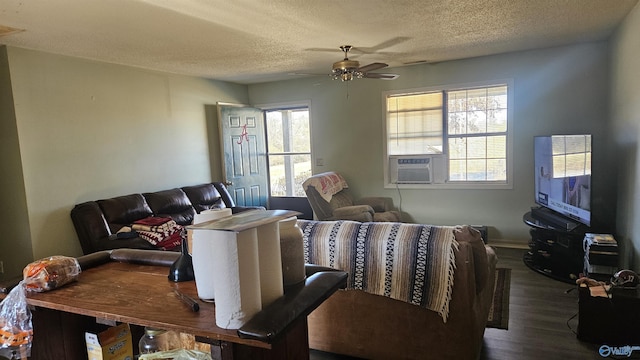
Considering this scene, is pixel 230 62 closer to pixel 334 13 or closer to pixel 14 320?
pixel 334 13

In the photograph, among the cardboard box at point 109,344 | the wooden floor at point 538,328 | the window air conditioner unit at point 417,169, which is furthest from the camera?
the window air conditioner unit at point 417,169

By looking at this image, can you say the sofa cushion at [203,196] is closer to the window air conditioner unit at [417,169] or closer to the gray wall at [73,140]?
the gray wall at [73,140]

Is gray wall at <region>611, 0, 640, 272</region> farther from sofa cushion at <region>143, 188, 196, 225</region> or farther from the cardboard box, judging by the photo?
sofa cushion at <region>143, 188, 196, 225</region>

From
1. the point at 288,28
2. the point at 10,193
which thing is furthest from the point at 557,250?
the point at 10,193

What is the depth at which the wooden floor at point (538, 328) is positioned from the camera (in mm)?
2477

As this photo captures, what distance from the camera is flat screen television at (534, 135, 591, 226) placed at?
11.4 feet

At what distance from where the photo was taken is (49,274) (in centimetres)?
139

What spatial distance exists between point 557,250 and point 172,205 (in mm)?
4298

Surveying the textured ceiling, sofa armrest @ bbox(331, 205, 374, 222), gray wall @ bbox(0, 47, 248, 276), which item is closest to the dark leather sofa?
gray wall @ bbox(0, 47, 248, 276)

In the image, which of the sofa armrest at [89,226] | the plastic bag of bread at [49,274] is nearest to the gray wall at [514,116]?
the sofa armrest at [89,226]

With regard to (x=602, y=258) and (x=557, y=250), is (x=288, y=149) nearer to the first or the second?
(x=557, y=250)

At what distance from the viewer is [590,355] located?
2439 millimetres

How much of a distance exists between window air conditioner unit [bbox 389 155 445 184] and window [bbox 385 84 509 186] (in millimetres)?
14

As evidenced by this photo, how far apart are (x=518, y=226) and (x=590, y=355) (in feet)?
8.73
